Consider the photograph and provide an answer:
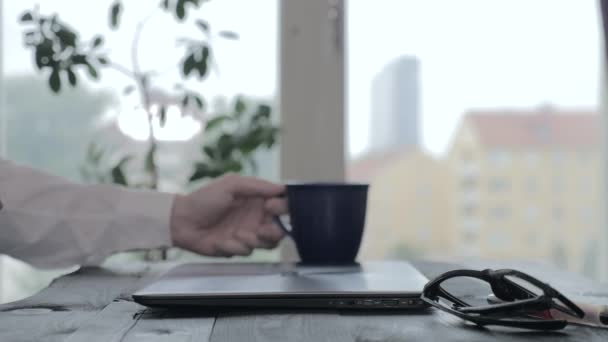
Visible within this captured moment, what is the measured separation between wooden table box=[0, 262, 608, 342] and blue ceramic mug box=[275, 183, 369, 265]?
0.93 feet

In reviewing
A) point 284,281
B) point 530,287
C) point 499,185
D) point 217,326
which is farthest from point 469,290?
point 499,185

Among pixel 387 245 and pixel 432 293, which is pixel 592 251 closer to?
pixel 387 245

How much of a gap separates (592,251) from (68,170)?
1492mm

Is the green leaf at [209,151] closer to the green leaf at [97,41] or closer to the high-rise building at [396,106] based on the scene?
→ the green leaf at [97,41]

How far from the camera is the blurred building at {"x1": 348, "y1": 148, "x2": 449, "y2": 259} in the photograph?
1974 millimetres

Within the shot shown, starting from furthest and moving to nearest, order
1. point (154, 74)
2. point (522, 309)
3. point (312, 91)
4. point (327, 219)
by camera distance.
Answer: point (312, 91)
point (154, 74)
point (327, 219)
point (522, 309)

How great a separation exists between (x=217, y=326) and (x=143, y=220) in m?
0.49

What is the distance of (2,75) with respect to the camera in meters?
1.96

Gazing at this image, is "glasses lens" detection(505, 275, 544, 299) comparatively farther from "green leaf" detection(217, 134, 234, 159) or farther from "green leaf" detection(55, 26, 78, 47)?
"green leaf" detection(55, 26, 78, 47)

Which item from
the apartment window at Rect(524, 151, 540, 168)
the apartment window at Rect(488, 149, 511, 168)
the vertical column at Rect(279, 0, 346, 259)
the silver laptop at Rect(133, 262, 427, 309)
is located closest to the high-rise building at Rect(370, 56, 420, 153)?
the vertical column at Rect(279, 0, 346, 259)

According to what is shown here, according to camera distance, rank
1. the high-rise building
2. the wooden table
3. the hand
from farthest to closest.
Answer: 1. the high-rise building
2. the hand
3. the wooden table

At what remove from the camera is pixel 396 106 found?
75.8 inches

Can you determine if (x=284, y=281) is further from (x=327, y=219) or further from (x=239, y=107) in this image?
(x=239, y=107)

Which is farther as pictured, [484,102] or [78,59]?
[484,102]
